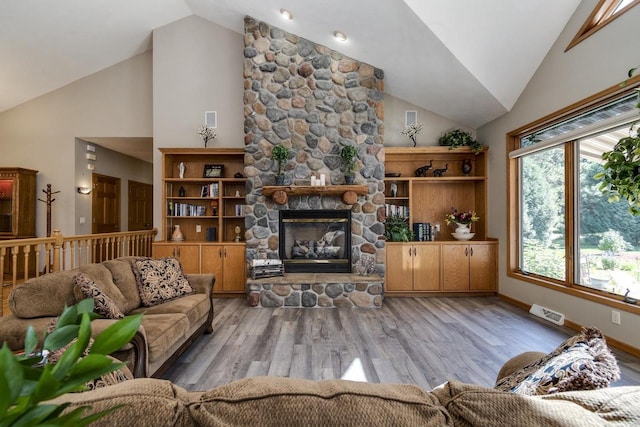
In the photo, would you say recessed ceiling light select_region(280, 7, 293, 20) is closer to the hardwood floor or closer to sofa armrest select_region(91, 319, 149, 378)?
the hardwood floor

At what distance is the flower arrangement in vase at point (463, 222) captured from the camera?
5.13m

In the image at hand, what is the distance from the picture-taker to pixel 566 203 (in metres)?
3.64

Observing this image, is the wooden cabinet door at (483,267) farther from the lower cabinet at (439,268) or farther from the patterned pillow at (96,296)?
the patterned pillow at (96,296)

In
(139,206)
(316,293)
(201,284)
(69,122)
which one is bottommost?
(316,293)

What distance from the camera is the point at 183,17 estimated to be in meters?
5.48

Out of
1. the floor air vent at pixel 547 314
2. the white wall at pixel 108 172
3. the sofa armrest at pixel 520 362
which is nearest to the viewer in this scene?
the sofa armrest at pixel 520 362

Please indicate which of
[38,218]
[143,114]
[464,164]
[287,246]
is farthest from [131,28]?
[464,164]

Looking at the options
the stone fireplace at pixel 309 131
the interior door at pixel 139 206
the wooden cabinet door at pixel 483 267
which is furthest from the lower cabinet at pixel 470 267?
the interior door at pixel 139 206

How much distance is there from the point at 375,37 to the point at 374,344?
3.77m

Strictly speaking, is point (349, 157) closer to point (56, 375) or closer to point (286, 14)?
point (286, 14)

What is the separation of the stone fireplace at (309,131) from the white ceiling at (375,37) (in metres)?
0.30

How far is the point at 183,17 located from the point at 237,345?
215 inches

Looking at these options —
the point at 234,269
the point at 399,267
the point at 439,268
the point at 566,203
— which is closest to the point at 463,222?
the point at 439,268

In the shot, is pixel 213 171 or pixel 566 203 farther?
pixel 213 171
